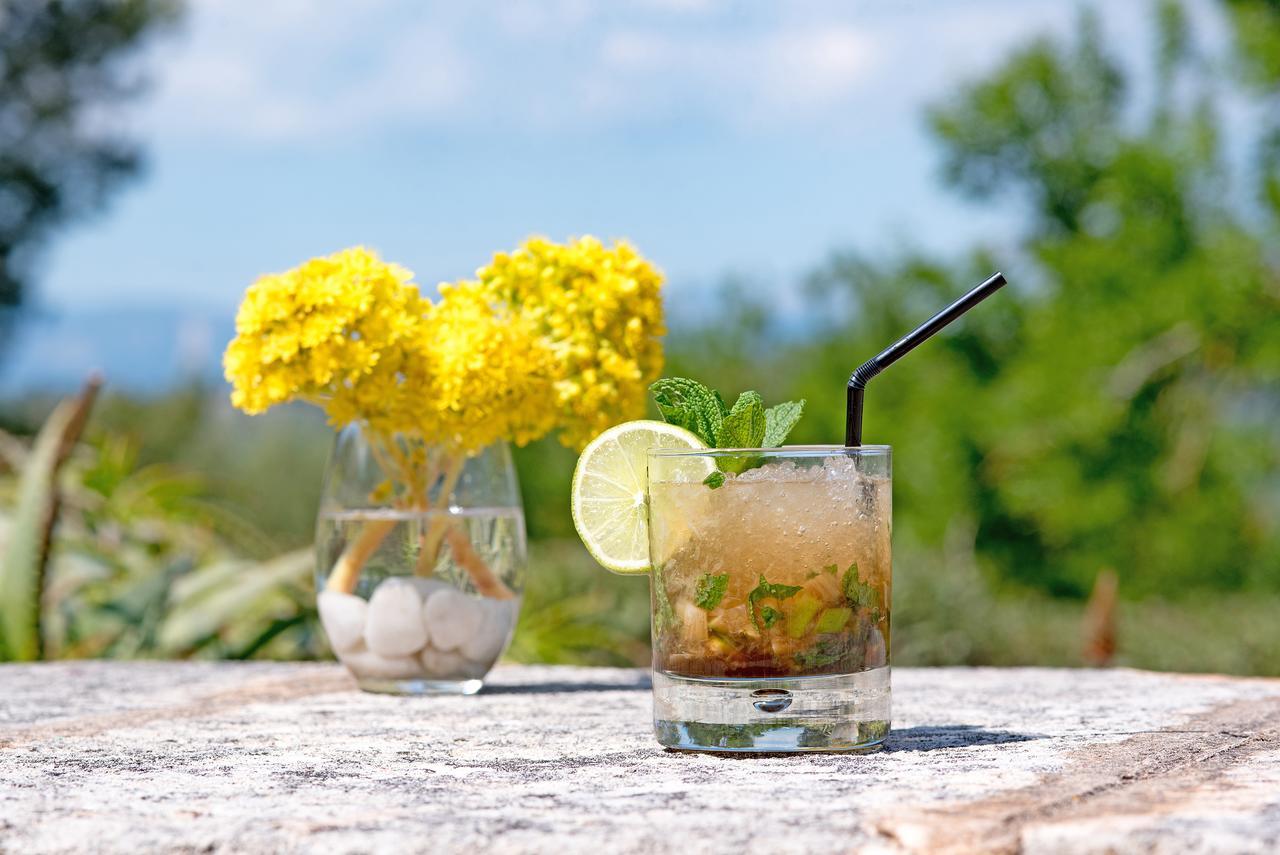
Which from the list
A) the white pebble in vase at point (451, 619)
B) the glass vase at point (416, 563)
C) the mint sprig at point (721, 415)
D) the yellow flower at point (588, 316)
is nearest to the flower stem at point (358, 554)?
the glass vase at point (416, 563)

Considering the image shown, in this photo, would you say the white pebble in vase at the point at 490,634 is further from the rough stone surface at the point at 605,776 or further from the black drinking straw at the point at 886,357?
the black drinking straw at the point at 886,357

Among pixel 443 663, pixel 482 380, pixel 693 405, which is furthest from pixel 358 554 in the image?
pixel 693 405

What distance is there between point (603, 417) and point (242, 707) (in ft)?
2.24

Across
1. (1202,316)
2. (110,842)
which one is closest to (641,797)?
(110,842)

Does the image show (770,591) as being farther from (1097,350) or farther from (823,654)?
(1097,350)

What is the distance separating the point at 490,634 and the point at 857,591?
0.83m

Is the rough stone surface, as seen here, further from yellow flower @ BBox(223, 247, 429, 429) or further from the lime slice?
yellow flower @ BBox(223, 247, 429, 429)

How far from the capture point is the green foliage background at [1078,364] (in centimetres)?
910

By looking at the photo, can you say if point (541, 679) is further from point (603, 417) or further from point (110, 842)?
point (110, 842)

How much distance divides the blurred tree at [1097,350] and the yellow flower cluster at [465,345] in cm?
740

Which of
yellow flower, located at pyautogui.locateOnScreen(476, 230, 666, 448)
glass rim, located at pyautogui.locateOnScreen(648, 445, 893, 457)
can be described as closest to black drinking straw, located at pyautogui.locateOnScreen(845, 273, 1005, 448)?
glass rim, located at pyautogui.locateOnScreen(648, 445, 893, 457)

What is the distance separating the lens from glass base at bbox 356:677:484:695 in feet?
7.14

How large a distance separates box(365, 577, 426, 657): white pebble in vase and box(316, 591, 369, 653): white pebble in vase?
2cm

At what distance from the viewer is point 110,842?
43.9 inches
